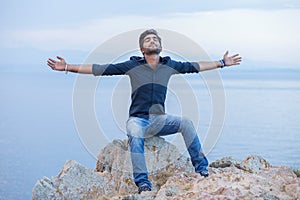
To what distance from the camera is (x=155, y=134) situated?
984 centimetres

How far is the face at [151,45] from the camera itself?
9.62 meters

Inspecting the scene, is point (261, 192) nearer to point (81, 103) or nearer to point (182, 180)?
point (182, 180)

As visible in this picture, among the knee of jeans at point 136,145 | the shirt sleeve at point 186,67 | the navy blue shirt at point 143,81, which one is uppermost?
the shirt sleeve at point 186,67

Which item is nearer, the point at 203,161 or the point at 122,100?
the point at 203,161

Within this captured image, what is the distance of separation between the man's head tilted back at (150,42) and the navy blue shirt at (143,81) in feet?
0.63

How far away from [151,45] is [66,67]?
151 cm

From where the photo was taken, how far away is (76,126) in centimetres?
977

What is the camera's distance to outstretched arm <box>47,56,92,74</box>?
9547 millimetres

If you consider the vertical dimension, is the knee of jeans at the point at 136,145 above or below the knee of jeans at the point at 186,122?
below

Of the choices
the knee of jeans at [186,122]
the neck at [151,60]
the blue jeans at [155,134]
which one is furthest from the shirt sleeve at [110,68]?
the knee of jeans at [186,122]

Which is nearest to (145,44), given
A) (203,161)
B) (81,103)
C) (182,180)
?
(81,103)

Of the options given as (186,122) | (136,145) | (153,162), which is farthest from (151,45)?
(153,162)

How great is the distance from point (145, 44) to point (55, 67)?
1599 mm

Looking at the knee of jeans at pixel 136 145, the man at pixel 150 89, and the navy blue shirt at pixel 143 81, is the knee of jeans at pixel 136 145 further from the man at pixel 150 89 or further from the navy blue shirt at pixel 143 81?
the navy blue shirt at pixel 143 81
